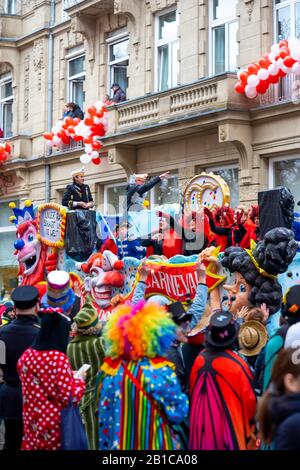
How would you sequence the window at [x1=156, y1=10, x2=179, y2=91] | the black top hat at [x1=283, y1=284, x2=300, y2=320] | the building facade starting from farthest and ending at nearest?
the window at [x1=156, y1=10, x2=179, y2=91], the building facade, the black top hat at [x1=283, y1=284, x2=300, y2=320]

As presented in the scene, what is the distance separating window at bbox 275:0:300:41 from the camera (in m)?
15.6

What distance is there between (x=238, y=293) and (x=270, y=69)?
763 centimetres

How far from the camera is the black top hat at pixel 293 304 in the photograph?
5.58m

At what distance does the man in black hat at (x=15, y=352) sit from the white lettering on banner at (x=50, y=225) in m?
5.11

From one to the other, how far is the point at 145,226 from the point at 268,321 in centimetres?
331

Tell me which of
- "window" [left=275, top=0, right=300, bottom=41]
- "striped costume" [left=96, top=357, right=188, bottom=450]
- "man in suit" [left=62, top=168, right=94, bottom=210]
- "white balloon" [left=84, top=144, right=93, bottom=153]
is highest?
"window" [left=275, top=0, right=300, bottom=41]

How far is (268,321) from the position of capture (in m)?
7.19

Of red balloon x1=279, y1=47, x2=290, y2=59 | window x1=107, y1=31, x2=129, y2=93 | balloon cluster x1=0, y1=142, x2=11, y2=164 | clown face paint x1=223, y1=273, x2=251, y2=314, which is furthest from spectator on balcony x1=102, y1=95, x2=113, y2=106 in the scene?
clown face paint x1=223, y1=273, x2=251, y2=314

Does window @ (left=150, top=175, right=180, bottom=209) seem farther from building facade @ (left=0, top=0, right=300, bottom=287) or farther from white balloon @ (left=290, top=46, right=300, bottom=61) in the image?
white balloon @ (left=290, top=46, right=300, bottom=61)

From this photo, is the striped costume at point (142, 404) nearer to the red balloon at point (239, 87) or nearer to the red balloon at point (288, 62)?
the red balloon at point (288, 62)

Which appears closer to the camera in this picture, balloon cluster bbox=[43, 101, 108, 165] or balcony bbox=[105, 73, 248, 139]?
balcony bbox=[105, 73, 248, 139]

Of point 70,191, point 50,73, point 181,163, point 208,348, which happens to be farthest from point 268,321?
point 50,73

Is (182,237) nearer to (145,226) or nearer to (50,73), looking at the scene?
(145,226)

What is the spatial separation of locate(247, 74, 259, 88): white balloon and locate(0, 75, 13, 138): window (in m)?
11.7
